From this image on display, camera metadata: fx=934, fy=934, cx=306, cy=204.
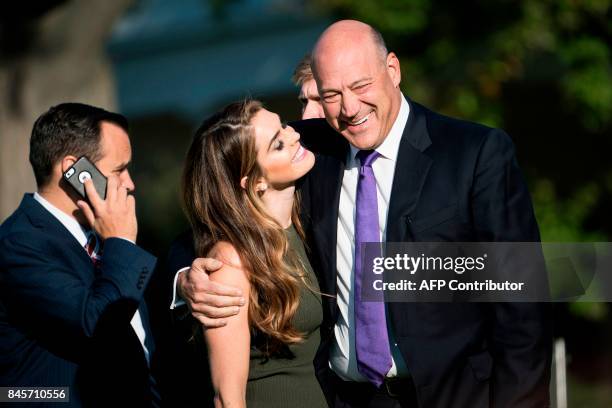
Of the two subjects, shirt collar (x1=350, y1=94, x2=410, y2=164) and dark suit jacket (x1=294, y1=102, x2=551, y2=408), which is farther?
shirt collar (x1=350, y1=94, x2=410, y2=164)

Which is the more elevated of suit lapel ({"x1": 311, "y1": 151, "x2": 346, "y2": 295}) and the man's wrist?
suit lapel ({"x1": 311, "y1": 151, "x2": 346, "y2": 295})

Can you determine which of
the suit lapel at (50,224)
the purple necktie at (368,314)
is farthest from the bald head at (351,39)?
the suit lapel at (50,224)

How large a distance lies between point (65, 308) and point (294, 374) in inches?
34.5

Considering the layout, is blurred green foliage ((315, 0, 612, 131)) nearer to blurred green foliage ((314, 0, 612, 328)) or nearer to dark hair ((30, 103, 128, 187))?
blurred green foliage ((314, 0, 612, 328))

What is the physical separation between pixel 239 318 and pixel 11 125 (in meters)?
5.07

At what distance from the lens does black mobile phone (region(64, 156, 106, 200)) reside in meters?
3.44

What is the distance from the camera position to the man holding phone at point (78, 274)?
10.6ft

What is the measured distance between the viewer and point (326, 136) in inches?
149

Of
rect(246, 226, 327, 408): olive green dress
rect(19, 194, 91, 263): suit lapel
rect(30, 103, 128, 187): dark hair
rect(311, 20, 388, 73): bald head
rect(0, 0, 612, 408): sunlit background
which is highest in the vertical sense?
rect(0, 0, 612, 408): sunlit background

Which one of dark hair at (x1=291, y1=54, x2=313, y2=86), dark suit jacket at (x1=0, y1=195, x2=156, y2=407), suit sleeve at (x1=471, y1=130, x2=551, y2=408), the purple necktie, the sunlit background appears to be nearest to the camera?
suit sleeve at (x1=471, y1=130, x2=551, y2=408)

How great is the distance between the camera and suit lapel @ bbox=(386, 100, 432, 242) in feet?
10.8

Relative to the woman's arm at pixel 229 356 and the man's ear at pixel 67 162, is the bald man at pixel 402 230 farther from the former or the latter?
the man's ear at pixel 67 162

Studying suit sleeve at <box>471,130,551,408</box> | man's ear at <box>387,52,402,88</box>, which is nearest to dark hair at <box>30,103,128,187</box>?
man's ear at <box>387,52,402,88</box>

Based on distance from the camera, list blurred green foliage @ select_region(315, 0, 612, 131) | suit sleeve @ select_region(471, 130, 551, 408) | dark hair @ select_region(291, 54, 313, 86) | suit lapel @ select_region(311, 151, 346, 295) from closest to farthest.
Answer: suit sleeve @ select_region(471, 130, 551, 408) < suit lapel @ select_region(311, 151, 346, 295) < dark hair @ select_region(291, 54, 313, 86) < blurred green foliage @ select_region(315, 0, 612, 131)
